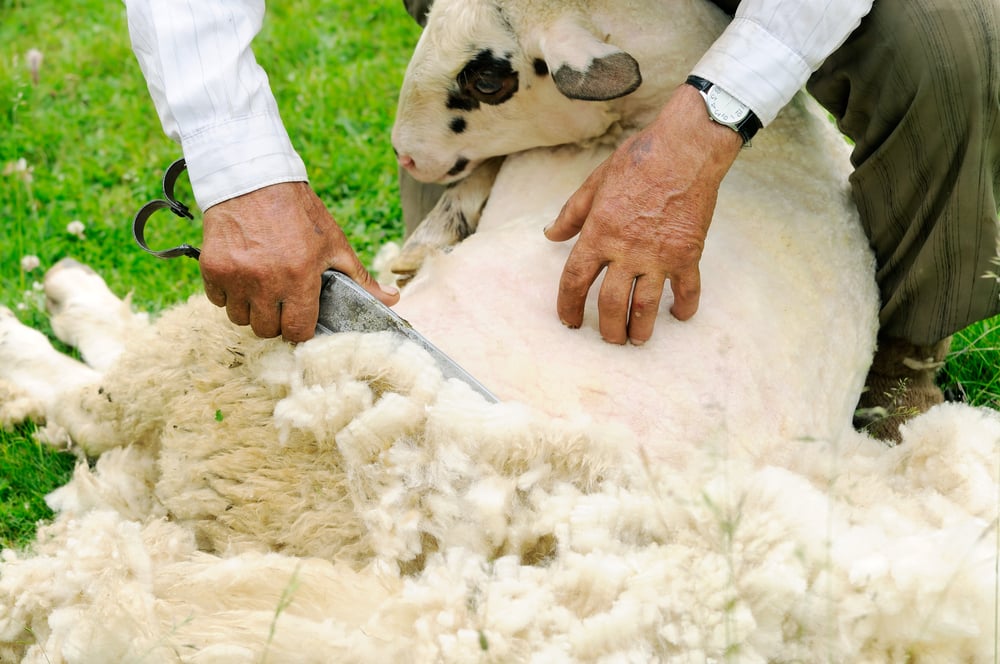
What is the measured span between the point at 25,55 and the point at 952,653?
4727 mm

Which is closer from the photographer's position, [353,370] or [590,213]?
[353,370]

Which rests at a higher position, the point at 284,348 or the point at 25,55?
the point at 284,348

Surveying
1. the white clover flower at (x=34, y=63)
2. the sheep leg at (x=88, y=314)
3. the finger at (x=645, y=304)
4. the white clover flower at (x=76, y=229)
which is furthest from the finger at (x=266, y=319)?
the white clover flower at (x=34, y=63)

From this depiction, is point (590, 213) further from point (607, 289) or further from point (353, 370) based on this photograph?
point (353, 370)

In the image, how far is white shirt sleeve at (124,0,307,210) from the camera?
5.97 feet

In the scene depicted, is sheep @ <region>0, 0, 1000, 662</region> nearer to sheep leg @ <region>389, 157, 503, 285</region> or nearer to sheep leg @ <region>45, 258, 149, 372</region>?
sheep leg @ <region>389, 157, 503, 285</region>

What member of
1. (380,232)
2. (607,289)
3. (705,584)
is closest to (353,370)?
(607,289)

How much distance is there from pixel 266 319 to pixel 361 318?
17 cm

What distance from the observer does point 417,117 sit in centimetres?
238

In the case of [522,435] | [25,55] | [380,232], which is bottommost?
[25,55]

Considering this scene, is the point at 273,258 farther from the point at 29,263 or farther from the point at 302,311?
the point at 29,263

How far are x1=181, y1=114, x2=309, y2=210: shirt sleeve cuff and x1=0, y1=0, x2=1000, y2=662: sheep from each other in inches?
10.8

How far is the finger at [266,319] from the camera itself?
1.73 metres

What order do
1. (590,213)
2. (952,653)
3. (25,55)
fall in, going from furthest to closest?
(25,55) → (590,213) → (952,653)
